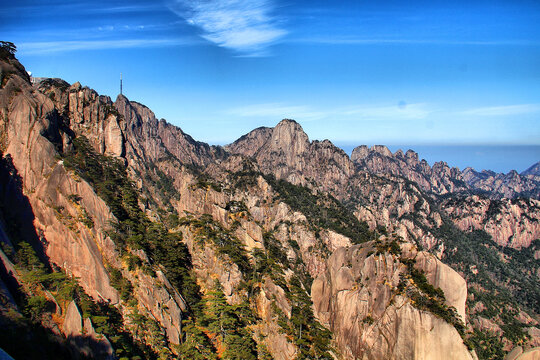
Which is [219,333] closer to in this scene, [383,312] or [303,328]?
[303,328]

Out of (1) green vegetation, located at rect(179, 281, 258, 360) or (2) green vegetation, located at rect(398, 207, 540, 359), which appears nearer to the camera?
(1) green vegetation, located at rect(179, 281, 258, 360)

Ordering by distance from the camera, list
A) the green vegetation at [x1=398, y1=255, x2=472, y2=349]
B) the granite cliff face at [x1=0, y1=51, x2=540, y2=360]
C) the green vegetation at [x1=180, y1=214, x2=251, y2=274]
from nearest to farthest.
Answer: the granite cliff face at [x1=0, y1=51, x2=540, y2=360] → the green vegetation at [x1=398, y1=255, x2=472, y2=349] → the green vegetation at [x1=180, y1=214, x2=251, y2=274]

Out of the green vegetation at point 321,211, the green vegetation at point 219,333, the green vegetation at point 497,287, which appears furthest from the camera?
the green vegetation at point 321,211

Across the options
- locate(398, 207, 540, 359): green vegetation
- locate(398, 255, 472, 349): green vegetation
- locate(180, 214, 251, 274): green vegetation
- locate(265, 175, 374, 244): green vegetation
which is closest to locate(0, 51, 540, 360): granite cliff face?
locate(398, 255, 472, 349): green vegetation

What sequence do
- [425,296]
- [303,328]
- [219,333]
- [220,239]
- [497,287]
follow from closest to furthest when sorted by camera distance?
[219,333]
[425,296]
[303,328]
[220,239]
[497,287]

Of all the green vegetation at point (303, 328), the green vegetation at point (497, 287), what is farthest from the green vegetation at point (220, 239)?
the green vegetation at point (497, 287)

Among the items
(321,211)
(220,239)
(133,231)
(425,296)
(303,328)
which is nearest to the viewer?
(425,296)

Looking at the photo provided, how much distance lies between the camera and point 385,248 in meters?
62.3

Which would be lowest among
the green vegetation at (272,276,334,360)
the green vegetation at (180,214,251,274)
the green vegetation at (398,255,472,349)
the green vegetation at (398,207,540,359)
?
the green vegetation at (398,207,540,359)

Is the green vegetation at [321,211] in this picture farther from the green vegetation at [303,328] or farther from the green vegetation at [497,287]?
the green vegetation at [303,328]

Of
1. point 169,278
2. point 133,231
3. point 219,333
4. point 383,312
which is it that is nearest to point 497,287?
point 383,312

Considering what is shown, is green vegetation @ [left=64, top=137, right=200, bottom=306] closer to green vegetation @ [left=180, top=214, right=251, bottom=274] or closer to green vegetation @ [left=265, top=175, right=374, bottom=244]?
green vegetation @ [left=180, top=214, right=251, bottom=274]

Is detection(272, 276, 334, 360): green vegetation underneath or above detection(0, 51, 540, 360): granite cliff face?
underneath

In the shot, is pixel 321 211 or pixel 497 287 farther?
pixel 321 211
